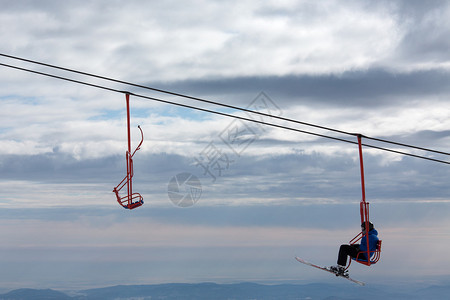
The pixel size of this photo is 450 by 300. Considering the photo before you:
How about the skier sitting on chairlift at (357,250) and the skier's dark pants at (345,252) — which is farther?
the skier's dark pants at (345,252)

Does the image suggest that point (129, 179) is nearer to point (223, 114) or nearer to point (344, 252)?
point (223, 114)

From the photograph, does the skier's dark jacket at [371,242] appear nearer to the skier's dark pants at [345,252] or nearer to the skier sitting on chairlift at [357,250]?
the skier sitting on chairlift at [357,250]

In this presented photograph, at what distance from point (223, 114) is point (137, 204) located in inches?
216

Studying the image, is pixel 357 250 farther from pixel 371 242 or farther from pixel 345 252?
pixel 371 242

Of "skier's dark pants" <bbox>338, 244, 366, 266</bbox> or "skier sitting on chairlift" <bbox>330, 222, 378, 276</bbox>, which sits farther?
"skier's dark pants" <bbox>338, 244, 366, 266</bbox>

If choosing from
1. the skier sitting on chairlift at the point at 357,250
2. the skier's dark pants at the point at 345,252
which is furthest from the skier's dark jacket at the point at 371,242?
the skier's dark pants at the point at 345,252

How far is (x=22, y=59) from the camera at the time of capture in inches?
896

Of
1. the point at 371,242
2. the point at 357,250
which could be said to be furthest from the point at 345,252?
the point at 371,242

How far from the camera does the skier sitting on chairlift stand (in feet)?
80.3

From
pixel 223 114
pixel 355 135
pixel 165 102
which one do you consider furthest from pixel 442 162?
pixel 165 102

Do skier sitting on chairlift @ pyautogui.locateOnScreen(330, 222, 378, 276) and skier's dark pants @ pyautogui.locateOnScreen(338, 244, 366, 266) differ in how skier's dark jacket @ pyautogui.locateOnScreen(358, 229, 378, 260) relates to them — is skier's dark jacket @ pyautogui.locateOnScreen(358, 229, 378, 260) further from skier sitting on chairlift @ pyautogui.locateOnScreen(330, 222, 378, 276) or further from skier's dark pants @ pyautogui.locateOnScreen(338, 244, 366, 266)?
skier's dark pants @ pyautogui.locateOnScreen(338, 244, 366, 266)

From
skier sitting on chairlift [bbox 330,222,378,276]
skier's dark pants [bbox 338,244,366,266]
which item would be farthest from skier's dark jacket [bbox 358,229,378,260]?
skier's dark pants [bbox 338,244,366,266]

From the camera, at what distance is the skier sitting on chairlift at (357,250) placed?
24484 millimetres

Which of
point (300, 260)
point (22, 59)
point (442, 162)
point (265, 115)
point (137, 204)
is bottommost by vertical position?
point (300, 260)
